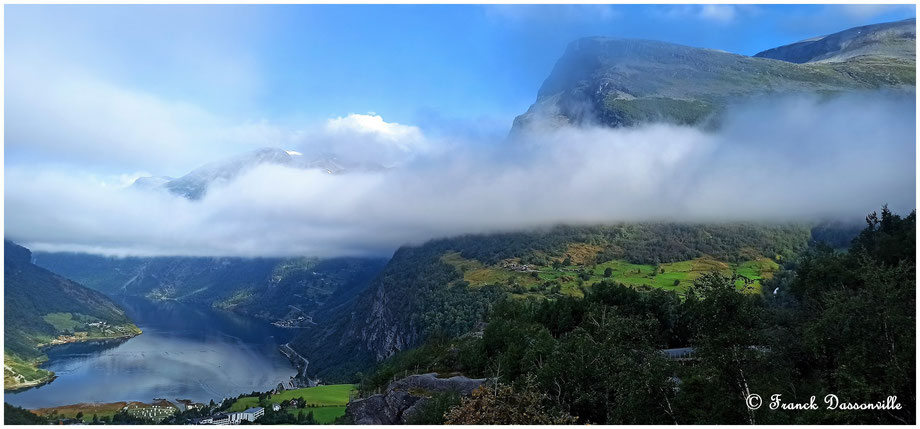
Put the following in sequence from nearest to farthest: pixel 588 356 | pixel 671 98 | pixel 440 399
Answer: pixel 588 356
pixel 440 399
pixel 671 98

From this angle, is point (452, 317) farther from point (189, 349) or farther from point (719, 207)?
point (189, 349)

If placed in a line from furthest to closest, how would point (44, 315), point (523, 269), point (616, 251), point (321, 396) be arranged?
point (44, 315), point (616, 251), point (523, 269), point (321, 396)

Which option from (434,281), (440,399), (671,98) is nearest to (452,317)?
(434,281)

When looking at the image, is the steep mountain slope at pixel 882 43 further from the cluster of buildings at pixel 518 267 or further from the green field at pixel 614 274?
the cluster of buildings at pixel 518 267

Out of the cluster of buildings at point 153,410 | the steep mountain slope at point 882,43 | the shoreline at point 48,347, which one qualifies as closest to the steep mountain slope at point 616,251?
the steep mountain slope at point 882,43

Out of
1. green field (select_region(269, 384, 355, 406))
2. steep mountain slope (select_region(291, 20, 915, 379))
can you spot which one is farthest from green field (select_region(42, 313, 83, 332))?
green field (select_region(269, 384, 355, 406))

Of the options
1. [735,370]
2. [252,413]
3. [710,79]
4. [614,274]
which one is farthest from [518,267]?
[710,79]

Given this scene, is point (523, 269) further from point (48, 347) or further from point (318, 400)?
point (48, 347)

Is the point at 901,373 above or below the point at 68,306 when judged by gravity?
above
